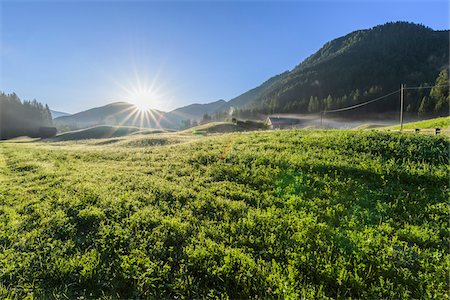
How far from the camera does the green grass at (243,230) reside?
12.9 ft

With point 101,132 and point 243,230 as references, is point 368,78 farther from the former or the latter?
point 243,230

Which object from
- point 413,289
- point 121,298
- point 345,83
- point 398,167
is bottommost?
point 413,289

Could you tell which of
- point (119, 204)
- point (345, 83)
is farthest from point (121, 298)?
point (345, 83)

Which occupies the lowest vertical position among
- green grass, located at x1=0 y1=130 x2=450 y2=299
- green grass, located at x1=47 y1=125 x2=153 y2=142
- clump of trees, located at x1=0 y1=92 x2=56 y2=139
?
green grass, located at x1=0 y1=130 x2=450 y2=299

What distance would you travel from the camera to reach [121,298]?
12.2ft

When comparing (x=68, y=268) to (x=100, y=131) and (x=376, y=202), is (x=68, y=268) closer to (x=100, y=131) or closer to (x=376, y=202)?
(x=376, y=202)

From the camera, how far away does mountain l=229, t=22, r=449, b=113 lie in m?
128

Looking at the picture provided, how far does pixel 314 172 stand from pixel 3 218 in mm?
9866

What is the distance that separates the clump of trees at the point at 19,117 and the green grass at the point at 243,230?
87.2m

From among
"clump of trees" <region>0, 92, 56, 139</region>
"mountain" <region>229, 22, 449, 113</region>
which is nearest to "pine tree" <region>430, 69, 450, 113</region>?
"mountain" <region>229, 22, 449, 113</region>

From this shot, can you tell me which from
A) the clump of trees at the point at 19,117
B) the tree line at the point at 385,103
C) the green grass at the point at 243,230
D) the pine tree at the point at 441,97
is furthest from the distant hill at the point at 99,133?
the pine tree at the point at 441,97

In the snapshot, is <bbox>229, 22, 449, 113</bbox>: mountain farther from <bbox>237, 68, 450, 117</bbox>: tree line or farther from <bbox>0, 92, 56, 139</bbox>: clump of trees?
<bbox>0, 92, 56, 139</bbox>: clump of trees

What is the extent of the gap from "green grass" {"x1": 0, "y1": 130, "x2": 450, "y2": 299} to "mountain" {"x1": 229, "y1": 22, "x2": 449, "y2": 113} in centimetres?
12936

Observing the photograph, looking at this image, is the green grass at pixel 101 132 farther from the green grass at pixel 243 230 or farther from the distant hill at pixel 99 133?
the green grass at pixel 243 230
